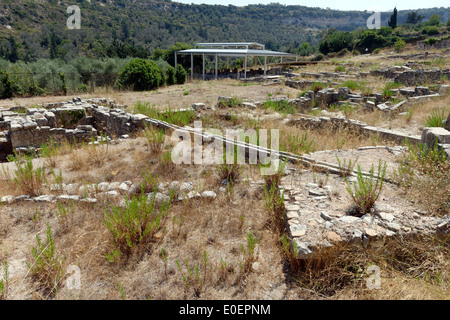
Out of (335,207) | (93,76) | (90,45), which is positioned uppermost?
(90,45)

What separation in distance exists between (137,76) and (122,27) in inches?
1911

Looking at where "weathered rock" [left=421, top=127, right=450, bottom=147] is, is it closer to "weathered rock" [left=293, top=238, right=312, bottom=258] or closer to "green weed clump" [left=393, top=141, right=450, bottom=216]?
"green weed clump" [left=393, top=141, right=450, bottom=216]

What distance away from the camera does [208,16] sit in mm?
105250

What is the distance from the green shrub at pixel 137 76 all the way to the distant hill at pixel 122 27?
48.9 ft

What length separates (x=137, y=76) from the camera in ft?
58.7

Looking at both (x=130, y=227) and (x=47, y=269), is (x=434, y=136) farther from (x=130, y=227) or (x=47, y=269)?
(x=47, y=269)

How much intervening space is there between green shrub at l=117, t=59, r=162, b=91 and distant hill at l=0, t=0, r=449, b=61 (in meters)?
14.9

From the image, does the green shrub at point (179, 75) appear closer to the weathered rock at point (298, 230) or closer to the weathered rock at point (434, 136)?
the weathered rock at point (434, 136)

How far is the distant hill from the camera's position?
125 ft

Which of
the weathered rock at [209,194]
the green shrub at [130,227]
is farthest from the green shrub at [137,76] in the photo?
the green shrub at [130,227]

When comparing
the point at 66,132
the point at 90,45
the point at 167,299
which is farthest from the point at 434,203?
the point at 90,45
